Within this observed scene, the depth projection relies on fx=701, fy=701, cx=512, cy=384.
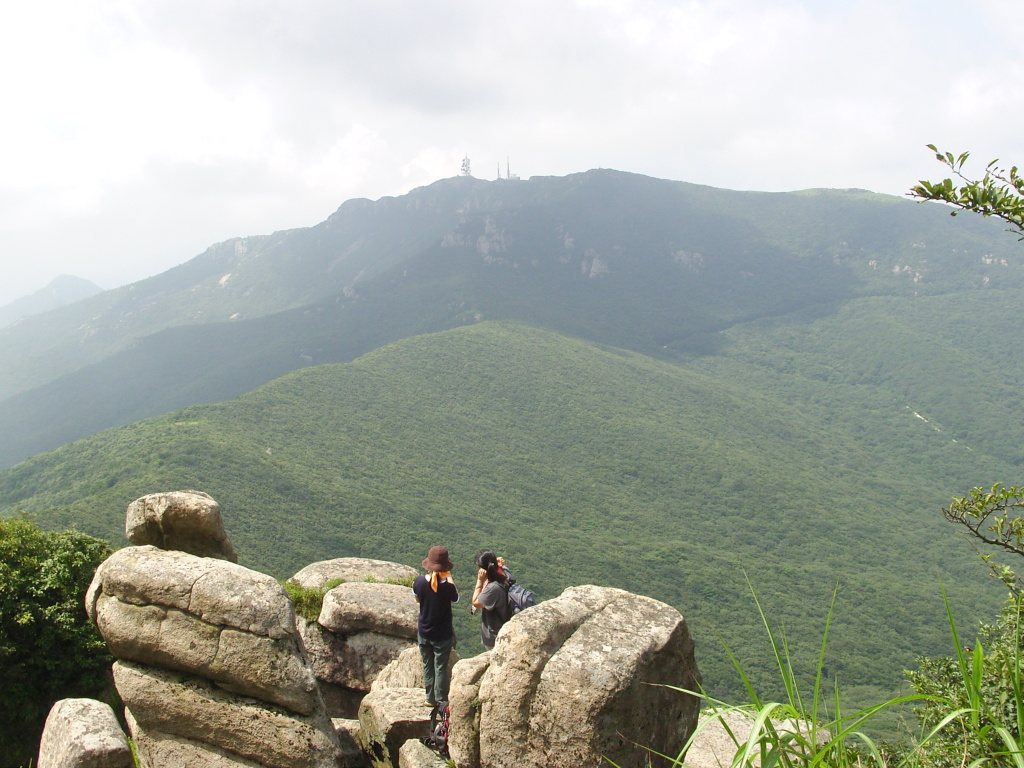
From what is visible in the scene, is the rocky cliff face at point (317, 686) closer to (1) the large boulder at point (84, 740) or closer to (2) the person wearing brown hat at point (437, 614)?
(1) the large boulder at point (84, 740)

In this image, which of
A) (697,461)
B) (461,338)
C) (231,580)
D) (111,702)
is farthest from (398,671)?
(461,338)

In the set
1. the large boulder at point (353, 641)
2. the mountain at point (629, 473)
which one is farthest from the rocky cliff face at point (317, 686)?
the mountain at point (629, 473)

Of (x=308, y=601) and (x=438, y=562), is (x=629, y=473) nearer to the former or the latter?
(x=308, y=601)

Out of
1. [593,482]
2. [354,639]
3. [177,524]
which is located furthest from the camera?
[593,482]

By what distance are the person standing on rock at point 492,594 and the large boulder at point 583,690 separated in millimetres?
2090

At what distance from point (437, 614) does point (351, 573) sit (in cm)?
953

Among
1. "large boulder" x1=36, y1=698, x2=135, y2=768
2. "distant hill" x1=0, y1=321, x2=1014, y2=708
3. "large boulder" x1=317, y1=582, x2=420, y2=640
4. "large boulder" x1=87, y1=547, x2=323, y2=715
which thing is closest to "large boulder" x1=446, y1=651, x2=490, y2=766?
"large boulder" x1=87, y1=547, x2=323, y2=715

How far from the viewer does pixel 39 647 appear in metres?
15.3

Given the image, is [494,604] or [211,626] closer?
[211,626]

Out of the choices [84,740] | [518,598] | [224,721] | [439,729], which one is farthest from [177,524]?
[518,598]

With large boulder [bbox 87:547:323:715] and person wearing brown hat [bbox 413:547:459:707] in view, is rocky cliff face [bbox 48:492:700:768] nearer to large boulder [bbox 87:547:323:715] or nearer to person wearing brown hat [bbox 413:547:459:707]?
large boulder [bbox 87:547:323:715]

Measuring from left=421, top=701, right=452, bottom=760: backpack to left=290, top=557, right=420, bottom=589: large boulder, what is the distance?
28.7 ft

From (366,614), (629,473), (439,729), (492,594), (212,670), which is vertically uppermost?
(492,594)

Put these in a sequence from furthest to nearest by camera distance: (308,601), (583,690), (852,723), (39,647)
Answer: (308,601) → (39,647) → (583,690) → (852,723)
